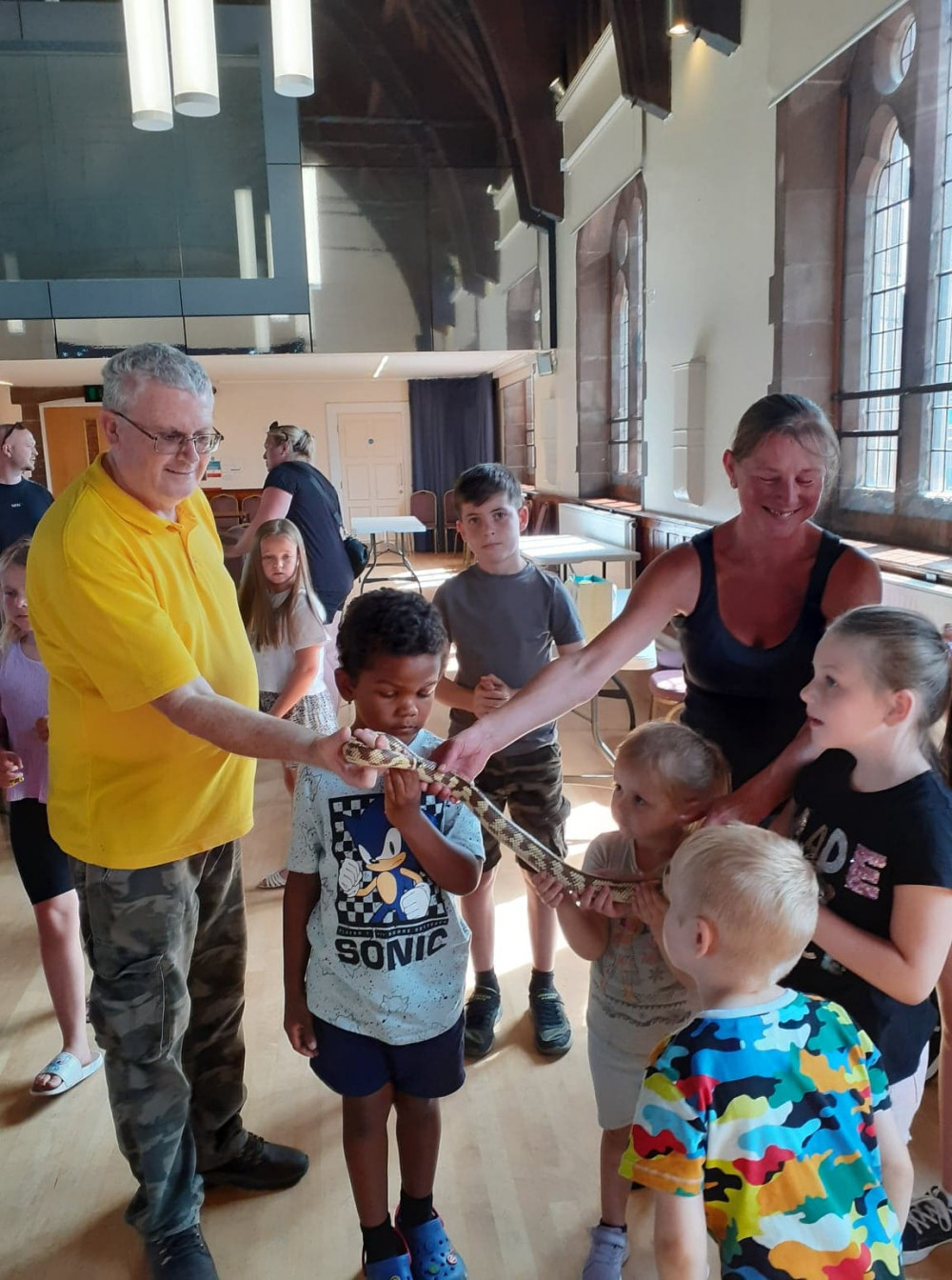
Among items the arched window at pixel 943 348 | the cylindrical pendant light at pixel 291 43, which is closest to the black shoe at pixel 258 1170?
the arched window at pixel 943 348

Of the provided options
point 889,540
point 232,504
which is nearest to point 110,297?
point 232,504

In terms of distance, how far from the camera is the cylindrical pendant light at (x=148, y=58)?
165 inches

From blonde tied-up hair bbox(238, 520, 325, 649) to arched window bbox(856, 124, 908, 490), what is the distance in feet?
9.41

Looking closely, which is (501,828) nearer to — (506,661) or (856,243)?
(506,661)

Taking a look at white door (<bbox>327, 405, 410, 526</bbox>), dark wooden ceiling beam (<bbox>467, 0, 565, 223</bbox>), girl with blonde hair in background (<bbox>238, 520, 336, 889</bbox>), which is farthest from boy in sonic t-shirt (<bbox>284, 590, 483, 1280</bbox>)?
white door (<bbox>327, 405, 410, 526</bbox>)

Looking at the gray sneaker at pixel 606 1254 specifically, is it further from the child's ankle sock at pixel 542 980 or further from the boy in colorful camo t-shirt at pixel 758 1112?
the child's ankle sock at pixel 542 980

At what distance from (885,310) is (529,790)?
3.44 meters

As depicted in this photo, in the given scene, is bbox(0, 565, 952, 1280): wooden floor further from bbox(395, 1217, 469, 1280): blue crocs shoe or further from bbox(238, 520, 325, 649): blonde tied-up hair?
bbox(238, 520, 325, 649): blonde tied-up hair

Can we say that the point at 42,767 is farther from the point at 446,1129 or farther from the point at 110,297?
the point at 110,297

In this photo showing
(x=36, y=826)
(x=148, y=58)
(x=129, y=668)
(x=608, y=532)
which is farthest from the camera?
(x=608, y=532)

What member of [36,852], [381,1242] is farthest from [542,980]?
[36,852]

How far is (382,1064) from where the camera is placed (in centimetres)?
157

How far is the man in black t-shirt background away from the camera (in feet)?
13.3

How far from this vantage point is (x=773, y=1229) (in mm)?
1040
